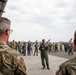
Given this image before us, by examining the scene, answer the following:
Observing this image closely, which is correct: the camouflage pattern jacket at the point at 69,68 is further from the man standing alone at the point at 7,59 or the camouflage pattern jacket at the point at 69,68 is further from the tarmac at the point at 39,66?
the tarmac at the point at 39,66

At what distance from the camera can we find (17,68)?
11.3ft

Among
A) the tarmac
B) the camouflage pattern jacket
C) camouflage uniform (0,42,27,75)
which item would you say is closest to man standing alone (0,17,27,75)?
camouflage uniform (0,42,27,75)

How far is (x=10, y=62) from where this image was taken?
349 cm

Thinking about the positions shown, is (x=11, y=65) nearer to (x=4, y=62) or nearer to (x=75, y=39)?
(x=4, y=62)

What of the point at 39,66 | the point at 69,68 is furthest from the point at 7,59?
the point at 39,66

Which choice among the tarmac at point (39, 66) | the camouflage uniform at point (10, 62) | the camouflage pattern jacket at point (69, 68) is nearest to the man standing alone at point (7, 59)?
the camouflage uniform at point (10, 62)

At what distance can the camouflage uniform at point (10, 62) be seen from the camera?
11.3ft

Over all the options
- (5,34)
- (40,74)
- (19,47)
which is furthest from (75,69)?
(19,47)

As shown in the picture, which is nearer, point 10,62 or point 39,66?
point 10,62

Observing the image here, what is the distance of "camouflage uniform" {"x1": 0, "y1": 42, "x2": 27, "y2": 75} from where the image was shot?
3455 millimetres

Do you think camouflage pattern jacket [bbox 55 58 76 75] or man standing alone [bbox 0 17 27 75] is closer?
camouflage pattern jacket [bbox 55 58 76 75]

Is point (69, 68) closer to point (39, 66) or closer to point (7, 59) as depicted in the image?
point (7, 59)

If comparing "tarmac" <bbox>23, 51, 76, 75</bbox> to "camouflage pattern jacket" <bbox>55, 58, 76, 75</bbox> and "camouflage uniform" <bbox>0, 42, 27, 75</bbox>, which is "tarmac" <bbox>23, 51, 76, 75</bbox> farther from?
"camouflage pattern jacket" <bbox>55, 58, 76, 75</bbox>

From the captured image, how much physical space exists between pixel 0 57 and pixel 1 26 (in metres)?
0.37
